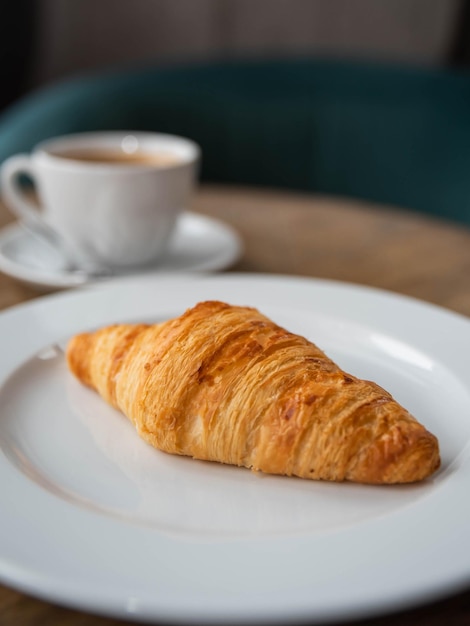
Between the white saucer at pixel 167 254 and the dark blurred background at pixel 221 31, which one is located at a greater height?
the dark blurred background at pixel 221 31


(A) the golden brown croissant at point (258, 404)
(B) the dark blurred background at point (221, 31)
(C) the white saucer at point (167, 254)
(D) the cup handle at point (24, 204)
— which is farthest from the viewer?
(B) the dark blurred background at point (221, 31)

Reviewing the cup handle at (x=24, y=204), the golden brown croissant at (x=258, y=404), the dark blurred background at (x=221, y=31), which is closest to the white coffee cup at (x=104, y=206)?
the cup handle at (x=24, y=204)

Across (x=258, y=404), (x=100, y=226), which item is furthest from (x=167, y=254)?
(x=258, y=404)

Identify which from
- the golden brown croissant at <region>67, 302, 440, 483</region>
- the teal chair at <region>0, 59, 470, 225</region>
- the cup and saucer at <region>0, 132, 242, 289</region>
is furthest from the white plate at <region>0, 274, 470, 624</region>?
the teal chair at <region>0, 59, 470, 225</region>

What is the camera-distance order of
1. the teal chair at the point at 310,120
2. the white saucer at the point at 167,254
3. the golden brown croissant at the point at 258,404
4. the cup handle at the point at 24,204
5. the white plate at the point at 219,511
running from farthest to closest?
the teal chair at the point at 310,120, the cup handle at the point at 24,204, the white saucer at the point at 167,254, the golden brown croissant at the point at 258,404, the white plate at the point at 219,511

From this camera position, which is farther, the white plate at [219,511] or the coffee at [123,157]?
the coffee at [123,157]

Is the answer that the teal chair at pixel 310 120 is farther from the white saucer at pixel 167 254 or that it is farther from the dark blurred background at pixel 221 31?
the white saucer at pixel 167 254

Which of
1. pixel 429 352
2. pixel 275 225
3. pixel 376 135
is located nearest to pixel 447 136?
pixel 376 135
